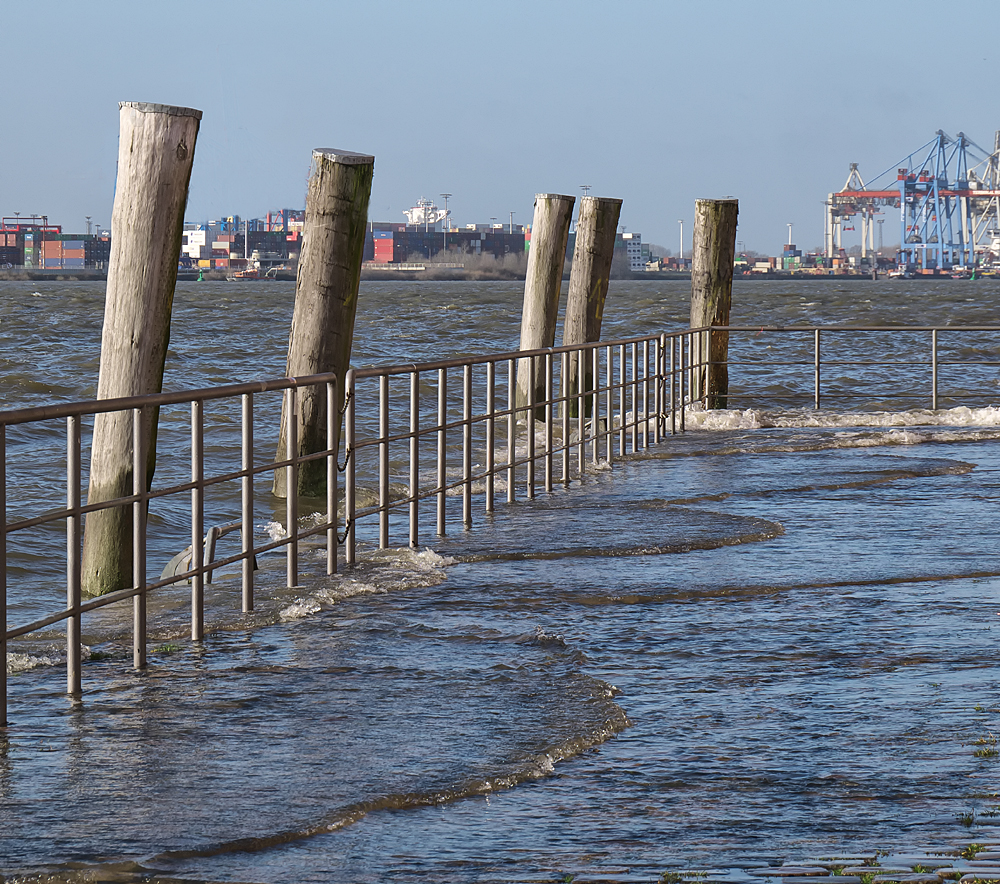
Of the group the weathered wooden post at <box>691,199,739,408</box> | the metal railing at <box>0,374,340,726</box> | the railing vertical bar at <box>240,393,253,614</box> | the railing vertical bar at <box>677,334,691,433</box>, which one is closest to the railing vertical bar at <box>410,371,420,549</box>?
the metal railing at <box>0,374,340,726</box>

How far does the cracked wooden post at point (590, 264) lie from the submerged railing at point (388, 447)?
71cm

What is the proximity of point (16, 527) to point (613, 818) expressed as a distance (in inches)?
76.5

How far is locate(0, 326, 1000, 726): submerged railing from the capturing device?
484cm

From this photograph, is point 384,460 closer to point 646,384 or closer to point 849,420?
point 646,384

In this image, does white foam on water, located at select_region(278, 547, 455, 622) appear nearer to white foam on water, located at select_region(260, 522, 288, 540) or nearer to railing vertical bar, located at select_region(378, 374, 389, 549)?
railing vertical bar, located at select_region(378, 374, 389, 549)

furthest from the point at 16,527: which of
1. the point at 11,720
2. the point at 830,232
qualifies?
the point at 830,232

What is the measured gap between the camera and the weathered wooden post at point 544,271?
1460 cm

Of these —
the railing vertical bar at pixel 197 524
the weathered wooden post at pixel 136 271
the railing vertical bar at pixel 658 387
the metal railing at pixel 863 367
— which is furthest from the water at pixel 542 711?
the metal railing at pixel 863 367

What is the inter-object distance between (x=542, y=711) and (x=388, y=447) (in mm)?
3805

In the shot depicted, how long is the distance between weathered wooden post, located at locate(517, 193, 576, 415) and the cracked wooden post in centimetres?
52

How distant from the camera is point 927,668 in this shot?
472 cm

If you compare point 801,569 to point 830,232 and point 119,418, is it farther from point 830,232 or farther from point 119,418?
point 830,232

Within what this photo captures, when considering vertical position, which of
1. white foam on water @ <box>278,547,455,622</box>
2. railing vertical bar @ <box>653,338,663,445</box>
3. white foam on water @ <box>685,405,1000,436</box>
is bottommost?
white foam on water @ <box>278,547,455,622</box>

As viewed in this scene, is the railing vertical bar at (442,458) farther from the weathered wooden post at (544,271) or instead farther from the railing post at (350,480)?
the weathered wooden post at (544,271)
